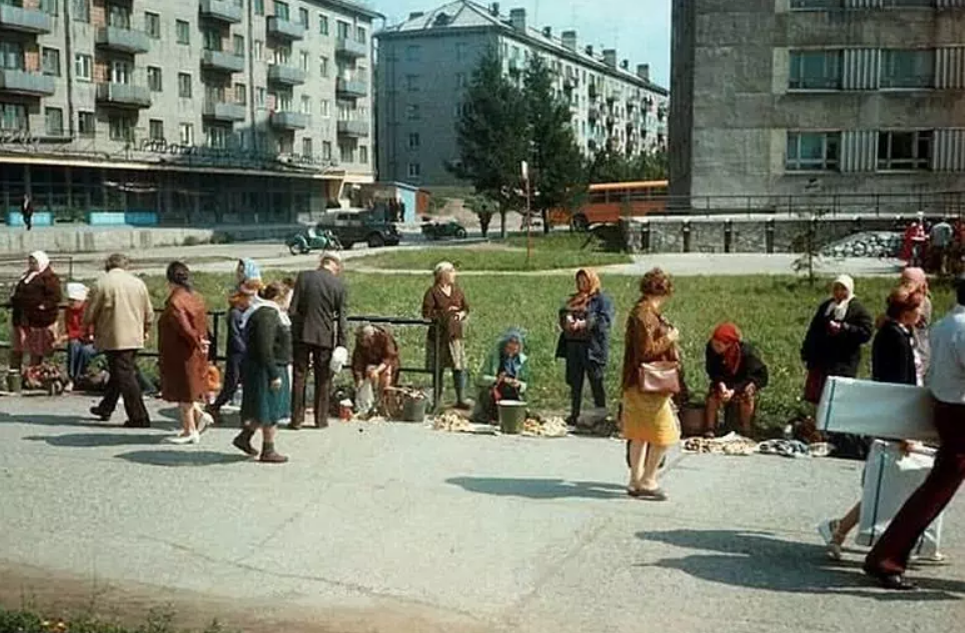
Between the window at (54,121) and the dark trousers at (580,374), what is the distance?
58580 mm

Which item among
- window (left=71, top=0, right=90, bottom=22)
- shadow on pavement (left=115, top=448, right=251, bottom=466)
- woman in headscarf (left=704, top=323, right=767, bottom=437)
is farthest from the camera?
window (left=71, top=0, right=90, bottom=22)

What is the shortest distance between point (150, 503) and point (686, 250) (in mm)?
36892

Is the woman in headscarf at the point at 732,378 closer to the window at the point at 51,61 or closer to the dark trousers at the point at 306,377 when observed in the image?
the dark trousers at the point at 306,377

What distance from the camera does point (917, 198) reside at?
154 ft

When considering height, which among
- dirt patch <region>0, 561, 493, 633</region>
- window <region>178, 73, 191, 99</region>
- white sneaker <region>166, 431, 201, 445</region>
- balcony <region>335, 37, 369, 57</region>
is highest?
balcony <region>335, 37, 369, 57</region>

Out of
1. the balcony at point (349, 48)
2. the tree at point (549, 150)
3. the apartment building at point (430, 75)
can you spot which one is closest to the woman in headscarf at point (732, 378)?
the tree at point (549, 150)

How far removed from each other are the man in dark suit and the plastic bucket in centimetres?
174

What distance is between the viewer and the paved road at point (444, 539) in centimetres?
632

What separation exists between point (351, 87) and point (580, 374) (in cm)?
8619

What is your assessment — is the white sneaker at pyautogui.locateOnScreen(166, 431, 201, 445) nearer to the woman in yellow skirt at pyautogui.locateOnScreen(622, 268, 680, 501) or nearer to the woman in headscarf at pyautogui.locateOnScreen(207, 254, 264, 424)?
the woman in headscarf at pyautogui.locateOnScreen(207, 254, 264, 424)

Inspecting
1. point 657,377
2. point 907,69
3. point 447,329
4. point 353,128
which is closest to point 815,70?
point 907,69

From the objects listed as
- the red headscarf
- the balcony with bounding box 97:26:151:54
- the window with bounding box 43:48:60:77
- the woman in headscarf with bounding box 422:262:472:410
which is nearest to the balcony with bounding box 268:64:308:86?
the balcony with bounding box 97:26:151:54

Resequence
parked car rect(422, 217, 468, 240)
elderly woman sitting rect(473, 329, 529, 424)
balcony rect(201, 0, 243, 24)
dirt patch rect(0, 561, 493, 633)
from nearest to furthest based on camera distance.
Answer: dirt patch rect(0, 561, 493, 633) → elderly woman sitting rect(473, 329, 529, 424) → parked car rect(422, 217, 468, 240) → balcony rect(201, 0, 243, 24)

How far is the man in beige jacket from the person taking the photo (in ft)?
37.2
